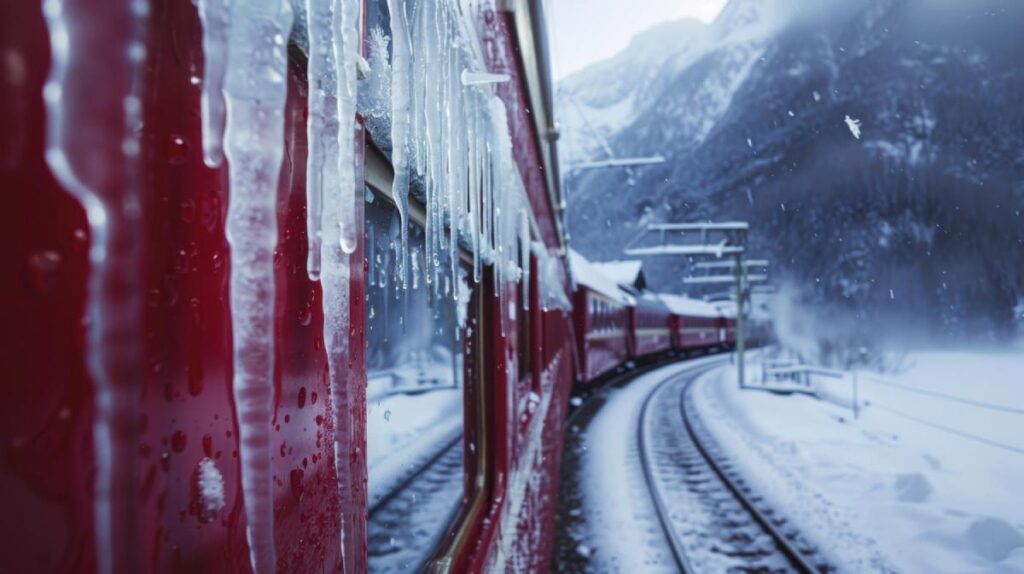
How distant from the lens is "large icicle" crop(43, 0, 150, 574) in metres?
0.32

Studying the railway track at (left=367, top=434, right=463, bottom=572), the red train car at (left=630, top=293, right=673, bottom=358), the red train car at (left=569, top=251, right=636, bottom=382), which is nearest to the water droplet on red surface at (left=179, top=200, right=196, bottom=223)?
the railway track at (left=367, top=434, right=463, bottom=572)

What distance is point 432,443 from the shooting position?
220 inches

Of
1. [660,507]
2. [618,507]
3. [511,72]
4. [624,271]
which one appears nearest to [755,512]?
[660,507]

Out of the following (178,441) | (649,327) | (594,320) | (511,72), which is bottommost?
(649,327)

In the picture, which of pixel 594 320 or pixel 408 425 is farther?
pixel 594 320

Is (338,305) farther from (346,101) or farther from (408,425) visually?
(408,425)

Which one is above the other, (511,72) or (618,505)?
(511,72)

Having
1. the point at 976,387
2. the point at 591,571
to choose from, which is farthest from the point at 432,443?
the point at 976,387

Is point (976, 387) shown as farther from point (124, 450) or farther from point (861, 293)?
point (124, 450)

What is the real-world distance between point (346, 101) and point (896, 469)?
8.61 m

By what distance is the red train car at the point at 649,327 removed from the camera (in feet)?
67.1

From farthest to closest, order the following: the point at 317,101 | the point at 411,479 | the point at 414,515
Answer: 1. the point at 411,479
2. the point at 414,515
3. the point at 317,101

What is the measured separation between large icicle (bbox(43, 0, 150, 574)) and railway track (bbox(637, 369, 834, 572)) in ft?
16.3

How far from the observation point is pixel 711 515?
226 inches
